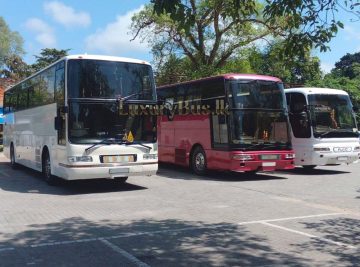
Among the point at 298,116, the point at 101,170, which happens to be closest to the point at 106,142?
the point at 101,170

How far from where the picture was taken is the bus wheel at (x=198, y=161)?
1662cm

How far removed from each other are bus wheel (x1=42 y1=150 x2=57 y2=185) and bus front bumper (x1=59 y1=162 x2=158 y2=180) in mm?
1271

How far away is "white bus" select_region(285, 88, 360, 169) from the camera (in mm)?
16891

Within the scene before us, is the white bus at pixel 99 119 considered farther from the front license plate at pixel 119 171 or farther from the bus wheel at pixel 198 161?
the bus wheel at pixel 198 161

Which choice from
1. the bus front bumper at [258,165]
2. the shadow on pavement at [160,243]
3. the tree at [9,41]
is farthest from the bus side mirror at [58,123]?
the tree at [9,41]

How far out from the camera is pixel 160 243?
731 cm

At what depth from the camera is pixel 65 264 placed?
6.25 m

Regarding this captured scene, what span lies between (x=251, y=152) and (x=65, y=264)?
31.4ft

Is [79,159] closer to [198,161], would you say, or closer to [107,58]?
[107,58]

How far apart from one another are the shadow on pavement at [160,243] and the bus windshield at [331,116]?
9.42m

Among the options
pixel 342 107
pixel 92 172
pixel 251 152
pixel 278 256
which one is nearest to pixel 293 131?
pixel 342 107

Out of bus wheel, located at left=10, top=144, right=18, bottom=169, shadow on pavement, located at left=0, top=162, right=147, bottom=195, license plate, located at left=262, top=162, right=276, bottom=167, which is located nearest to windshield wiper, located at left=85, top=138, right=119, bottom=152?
shadow on pavement, located at left=0, top=162, right=147, bottom=195

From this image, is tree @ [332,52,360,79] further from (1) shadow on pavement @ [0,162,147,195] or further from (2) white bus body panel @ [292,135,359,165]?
(1) shadow on pavement @ [0,162,147,195]

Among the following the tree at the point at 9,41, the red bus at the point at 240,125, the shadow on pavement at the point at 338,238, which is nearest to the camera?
the shadow on pavement at the point at 338,238
